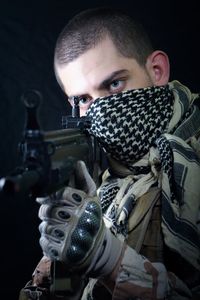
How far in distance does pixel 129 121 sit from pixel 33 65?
3.33ft

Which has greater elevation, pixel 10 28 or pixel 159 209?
pixel 10 28

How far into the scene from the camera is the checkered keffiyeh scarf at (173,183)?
1028 millimetres

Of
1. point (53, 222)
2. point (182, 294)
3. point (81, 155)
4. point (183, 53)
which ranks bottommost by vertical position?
point (182, 294)

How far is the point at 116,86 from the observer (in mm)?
1224

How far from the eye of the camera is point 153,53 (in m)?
1.36

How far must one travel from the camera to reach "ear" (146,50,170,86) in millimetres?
1324

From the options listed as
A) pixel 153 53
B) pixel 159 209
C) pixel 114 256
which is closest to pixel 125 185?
pixel 159 209

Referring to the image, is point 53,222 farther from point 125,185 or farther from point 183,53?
point 183,53

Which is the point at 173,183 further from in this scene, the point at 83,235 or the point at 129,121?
the point at 83,235

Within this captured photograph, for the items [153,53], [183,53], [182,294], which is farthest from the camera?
[183,53]

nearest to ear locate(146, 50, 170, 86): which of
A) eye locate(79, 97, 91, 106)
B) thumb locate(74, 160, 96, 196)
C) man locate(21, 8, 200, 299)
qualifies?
man locate(21, 8, 200, 299)

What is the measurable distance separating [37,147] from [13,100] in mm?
1333

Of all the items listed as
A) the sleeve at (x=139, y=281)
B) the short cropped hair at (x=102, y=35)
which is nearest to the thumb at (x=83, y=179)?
the sleeve at (x=139, y=281)

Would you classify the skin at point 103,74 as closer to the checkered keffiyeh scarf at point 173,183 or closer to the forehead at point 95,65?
the forehead at point 95,65
